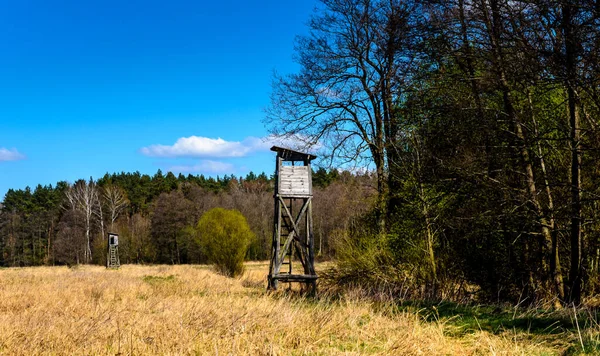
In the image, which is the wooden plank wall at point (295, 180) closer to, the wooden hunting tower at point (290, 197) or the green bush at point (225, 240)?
the wooden hunting tower at point (290, 197)

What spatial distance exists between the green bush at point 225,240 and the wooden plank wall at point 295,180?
1237cm

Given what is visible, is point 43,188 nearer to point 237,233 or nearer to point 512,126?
point 237,233

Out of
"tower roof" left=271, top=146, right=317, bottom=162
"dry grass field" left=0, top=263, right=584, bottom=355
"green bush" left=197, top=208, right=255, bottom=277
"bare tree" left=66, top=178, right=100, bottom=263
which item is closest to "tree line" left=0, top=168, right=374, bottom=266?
"bare tree" left=66, top=178, right=100, bottom=263

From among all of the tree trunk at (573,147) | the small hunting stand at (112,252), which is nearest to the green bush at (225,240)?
the small hunting stand at (112,252)

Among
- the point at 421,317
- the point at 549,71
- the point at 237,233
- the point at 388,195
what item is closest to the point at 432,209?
the point at 388,195

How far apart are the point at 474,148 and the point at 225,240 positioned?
17.6m

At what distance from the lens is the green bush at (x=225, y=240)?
24281 millimetres

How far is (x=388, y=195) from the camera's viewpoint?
1159cm

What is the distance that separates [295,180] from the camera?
1280 centimetres

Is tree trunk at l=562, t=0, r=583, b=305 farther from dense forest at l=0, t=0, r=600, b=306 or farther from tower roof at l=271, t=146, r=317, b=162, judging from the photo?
tower roof at l=271, t=146, r=317, b=162

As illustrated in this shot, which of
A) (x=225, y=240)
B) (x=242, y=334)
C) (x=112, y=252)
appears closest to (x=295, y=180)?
(x=242, y=334)

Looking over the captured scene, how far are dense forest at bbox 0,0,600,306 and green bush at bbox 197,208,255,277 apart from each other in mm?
11592

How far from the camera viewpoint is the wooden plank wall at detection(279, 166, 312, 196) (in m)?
12.7

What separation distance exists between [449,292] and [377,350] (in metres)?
5.76
